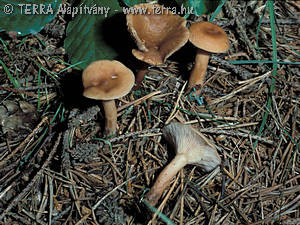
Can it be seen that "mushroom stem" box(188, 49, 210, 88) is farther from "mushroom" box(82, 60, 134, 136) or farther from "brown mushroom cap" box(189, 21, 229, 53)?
"mushroom" box(82, 60, 134, 136)

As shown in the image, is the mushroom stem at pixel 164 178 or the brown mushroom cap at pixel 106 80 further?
the mushroom stem at pixel 164 178

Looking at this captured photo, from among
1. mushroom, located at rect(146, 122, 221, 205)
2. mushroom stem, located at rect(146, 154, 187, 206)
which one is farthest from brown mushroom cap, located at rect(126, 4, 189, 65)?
mushroom stem, located at rect(146, 154, 187, 206)

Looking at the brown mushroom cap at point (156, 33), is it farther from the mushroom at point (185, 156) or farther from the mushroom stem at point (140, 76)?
the mushroom at point (185, 156)

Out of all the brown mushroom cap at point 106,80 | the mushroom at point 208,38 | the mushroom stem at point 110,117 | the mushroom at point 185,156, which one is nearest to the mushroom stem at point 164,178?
the mushroom at point 185,156

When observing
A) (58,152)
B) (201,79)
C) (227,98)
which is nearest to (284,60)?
(227,98)

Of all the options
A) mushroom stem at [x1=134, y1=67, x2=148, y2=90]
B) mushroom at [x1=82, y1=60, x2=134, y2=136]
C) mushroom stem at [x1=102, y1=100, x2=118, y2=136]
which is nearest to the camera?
mushroom at [x1=82, y1=60, x2=134, y2=136]

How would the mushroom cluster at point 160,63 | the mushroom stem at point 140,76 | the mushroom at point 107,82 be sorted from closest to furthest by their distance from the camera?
the mushroom at point 107,82, the mushroom cluster at point 160,63, the mushroom stem at point 140,76

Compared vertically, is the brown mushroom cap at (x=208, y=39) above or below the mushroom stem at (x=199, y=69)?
above

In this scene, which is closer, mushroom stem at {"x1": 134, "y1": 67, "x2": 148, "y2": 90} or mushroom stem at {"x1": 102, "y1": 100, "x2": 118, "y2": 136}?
mushroom stem at {"x1": 102, "y1": 100, "x2": 118, "y2": 136}
